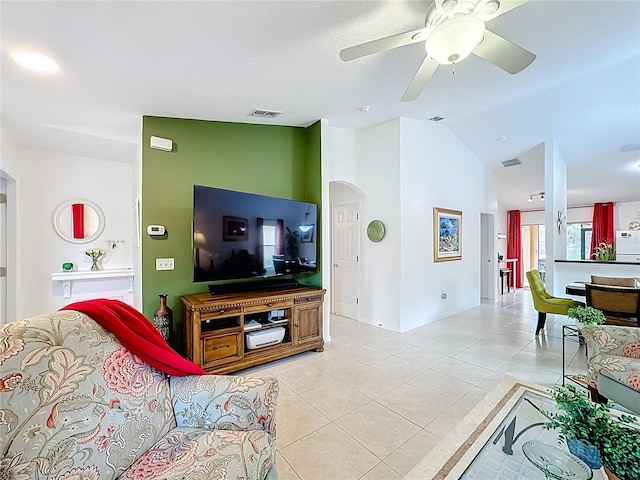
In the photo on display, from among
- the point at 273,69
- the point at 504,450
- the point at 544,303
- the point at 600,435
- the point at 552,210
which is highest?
the point at 273,69

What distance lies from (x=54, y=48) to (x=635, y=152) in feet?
27.2

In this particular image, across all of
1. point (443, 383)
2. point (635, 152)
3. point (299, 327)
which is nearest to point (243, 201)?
point (299, 327)

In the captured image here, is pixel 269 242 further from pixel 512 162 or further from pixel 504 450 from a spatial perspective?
pixel 512 162

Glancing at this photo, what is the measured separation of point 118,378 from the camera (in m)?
1.17

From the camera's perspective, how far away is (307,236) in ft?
11.9

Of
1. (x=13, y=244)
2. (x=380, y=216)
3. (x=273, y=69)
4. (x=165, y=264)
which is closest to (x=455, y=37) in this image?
(x=273, y=69)

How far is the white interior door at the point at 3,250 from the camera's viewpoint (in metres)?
3.33

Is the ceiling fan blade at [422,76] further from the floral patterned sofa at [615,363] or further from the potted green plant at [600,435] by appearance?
the floral patterned sofa at [615,363]

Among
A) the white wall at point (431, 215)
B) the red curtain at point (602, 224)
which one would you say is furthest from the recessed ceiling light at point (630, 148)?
the red curtain at point (602, 224)

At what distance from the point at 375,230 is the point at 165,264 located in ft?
9.52

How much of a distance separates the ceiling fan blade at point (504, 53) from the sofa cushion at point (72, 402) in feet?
8.42

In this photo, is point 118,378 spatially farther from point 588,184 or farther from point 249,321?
point 588,184

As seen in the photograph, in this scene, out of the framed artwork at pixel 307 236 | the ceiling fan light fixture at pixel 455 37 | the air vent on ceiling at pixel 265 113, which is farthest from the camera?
the framed artwork at pixel 307 236

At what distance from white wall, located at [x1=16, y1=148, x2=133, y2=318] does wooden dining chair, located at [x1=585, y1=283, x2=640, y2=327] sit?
19.6 feet
